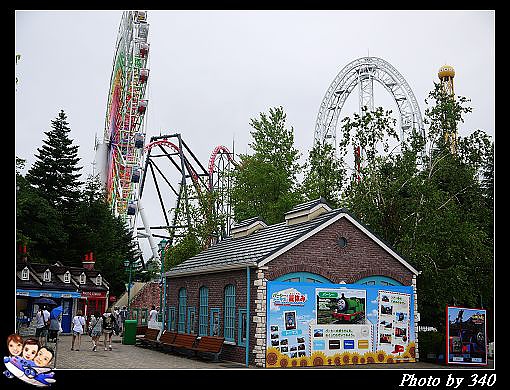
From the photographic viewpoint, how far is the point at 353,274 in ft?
70.0

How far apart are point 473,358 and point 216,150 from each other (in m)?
37.8

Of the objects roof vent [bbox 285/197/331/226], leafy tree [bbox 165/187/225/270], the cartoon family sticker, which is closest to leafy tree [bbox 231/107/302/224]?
leafy tree [bbox 165/187/225/270]

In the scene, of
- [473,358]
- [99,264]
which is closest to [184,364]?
[473,358]

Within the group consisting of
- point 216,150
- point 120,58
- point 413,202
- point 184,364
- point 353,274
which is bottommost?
point 184,364

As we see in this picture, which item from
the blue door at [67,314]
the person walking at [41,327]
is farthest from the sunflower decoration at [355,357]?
the blue door at [67,314]

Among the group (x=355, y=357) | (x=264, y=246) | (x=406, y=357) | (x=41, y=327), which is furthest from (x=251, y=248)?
(x=41, y=327)

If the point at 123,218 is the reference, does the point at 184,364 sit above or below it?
below

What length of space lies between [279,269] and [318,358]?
3.00 metres

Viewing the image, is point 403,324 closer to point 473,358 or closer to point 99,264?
point 473,358

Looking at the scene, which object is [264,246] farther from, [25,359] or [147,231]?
[147,231]

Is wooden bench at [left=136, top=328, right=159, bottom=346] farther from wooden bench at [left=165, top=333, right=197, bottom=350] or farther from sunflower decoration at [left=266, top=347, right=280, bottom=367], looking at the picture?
sunflower decoration at [left=266, top=347, right=280, bottom=367]

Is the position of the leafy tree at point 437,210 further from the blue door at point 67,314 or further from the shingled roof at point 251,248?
the blue door at point 67,314

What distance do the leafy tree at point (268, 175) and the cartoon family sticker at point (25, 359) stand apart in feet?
87.4
